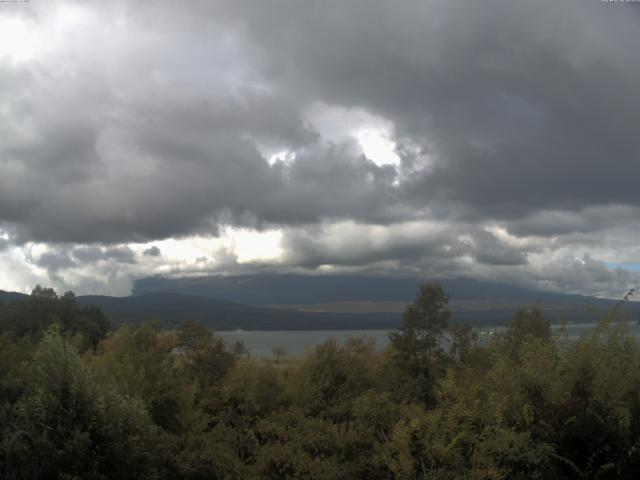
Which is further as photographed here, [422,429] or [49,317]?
[49,317]

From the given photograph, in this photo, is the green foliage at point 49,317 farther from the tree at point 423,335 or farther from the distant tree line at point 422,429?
the distant tree line at point 422,429

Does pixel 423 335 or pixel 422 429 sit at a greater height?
pixel 422 429

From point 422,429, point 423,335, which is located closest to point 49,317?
point 423,335

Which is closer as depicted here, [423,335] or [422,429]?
[422,429]

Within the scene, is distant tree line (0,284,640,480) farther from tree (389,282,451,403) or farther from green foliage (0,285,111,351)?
green foliage (0,285,111,351)

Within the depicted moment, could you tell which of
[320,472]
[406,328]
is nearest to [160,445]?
[320,472]

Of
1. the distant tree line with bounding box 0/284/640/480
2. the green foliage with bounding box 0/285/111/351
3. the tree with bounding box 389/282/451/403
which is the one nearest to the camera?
the distant tree line with bounding box 0/284/640/480

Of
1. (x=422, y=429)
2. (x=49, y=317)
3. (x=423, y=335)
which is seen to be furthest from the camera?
(x=49, y=317)

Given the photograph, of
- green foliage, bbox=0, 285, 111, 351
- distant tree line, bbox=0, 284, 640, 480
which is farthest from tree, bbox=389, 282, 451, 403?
green foliage, bbox=0, 285, 111, 351

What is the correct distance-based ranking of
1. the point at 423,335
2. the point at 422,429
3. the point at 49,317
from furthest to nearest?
1. the point at 49,317
2. the point at 423,335
3. the point at 422,429

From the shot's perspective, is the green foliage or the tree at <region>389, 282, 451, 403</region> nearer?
the tree at <region>389, 282, 451, 403</region>

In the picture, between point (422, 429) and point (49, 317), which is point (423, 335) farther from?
point (49, 317)

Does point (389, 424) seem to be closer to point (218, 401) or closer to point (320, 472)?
point (320, 472)

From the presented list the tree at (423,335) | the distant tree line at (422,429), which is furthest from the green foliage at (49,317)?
the distant tree line at (422,429)
